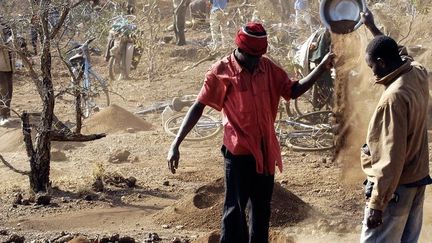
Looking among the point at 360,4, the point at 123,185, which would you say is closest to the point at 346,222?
the point at 360,4

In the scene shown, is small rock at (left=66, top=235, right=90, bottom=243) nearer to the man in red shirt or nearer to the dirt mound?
the man in red shirt

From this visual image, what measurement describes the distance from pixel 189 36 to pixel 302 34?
7863mm

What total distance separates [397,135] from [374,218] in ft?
1.57

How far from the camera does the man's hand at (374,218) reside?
4.56 m

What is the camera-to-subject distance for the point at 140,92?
16938mm

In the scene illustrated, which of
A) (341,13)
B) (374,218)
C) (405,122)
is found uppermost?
(341,13)

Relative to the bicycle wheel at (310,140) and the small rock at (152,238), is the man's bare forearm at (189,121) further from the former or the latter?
the bicycle wheel at (310,140)

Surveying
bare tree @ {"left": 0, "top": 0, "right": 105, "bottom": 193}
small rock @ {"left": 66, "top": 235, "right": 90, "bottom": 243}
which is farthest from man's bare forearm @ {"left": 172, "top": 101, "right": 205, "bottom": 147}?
bare tree @ {"left": 0, "top": 0, "right": 105, "bottom": 193}

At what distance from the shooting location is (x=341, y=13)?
6.44 m

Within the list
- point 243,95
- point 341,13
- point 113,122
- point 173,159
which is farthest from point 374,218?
point 113,122

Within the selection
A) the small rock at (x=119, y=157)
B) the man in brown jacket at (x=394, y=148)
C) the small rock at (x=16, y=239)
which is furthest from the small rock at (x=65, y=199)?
the man in brown jacket at (x=394, y=148)

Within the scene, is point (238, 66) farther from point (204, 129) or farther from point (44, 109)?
point (204, 129)

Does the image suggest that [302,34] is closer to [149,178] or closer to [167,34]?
[149,178]

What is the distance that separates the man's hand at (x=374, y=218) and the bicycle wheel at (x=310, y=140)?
613 centimetres
